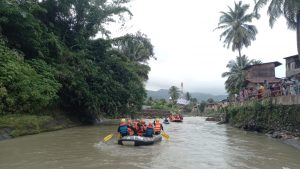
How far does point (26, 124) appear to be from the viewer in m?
19.5

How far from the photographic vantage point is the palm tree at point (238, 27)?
4647cm

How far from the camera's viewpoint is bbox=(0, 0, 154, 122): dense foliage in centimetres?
1989

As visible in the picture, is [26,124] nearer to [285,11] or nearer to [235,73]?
[285,11]

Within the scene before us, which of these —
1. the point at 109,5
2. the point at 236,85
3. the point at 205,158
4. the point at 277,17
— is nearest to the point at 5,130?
the point at 205,158

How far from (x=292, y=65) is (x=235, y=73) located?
15.6 m

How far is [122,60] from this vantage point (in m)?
34.0

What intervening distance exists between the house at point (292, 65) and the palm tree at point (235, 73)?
8.13m

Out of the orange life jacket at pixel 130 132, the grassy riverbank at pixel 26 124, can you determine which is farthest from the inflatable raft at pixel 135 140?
the grassy riverbank at pixel 26 124

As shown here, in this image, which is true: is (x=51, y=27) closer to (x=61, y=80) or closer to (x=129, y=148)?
(x=61, y=80)

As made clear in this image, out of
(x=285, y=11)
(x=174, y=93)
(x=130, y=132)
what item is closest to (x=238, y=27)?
(x=285, y=11)

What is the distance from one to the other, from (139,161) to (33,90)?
34.6 ft

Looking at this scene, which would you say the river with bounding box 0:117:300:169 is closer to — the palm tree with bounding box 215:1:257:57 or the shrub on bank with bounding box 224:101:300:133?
the shrub on bank with bounding box 224:101:300:133

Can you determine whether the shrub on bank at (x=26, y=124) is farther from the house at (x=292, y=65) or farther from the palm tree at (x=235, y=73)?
the palm tree at (x=235, y=73)

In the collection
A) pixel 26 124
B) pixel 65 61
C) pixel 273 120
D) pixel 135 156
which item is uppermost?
pixel 65 61
